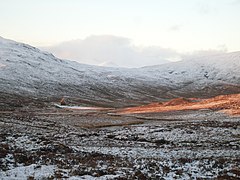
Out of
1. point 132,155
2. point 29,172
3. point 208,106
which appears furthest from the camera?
point 208,106

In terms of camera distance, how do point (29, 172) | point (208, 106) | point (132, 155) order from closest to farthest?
point (29, 172), point (132, 155), point (208, 106)

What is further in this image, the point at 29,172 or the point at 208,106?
the point at 208,106

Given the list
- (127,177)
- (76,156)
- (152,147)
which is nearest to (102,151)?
(76,156)

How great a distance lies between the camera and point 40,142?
3038cm

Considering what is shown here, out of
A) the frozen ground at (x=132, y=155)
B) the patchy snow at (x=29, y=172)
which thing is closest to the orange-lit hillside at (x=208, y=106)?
the frozen ground at (x=132, y=155)

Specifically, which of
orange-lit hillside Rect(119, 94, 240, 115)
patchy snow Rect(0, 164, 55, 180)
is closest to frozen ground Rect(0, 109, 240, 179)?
patchy snow Rect(0, 164, 55, 180)

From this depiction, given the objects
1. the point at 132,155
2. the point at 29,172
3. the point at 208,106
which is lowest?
the point at 132,155

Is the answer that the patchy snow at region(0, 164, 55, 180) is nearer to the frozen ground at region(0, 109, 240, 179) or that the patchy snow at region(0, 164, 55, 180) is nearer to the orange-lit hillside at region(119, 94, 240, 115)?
the frozen ground at region(0, 109, 240, 179)

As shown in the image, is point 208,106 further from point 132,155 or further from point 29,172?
point 29,172

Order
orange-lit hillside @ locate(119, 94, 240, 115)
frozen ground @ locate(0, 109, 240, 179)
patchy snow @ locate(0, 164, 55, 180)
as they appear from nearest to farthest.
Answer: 1. patchy snow @ locate(0, 164, 55, 180)
2. frozen ground @ locate(0, 109, 240, 179)
3. orange-lit hillside @ locate(119, 94, 240, 115)

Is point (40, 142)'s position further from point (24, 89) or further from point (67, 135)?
point (24, 89)

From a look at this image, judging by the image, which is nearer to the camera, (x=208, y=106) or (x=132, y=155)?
(x=132, y=155)

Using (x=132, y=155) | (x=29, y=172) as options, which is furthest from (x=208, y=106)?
(x=29, y=172)

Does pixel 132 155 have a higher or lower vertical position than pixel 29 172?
lower
